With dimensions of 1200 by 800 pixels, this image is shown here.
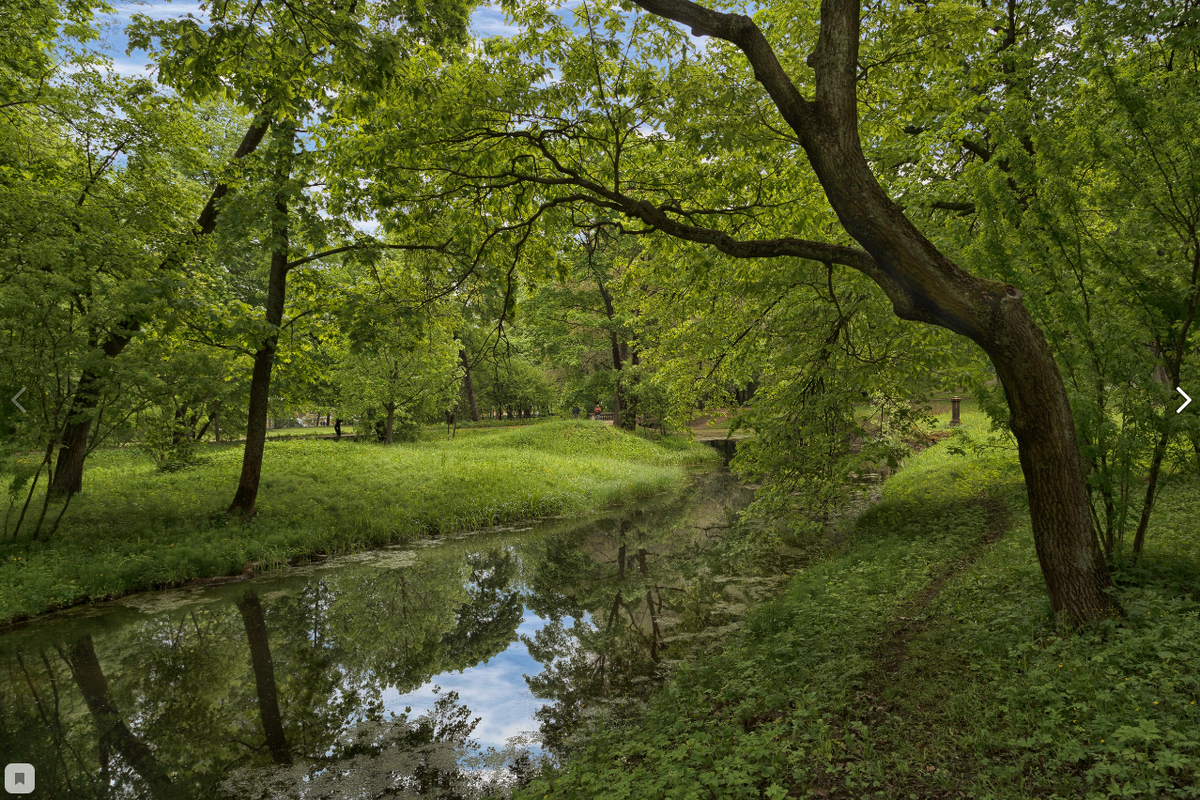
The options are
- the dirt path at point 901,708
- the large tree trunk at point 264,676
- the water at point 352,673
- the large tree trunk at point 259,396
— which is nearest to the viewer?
the dirt path at point 901,708

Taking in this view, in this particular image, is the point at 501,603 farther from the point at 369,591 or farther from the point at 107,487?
the point at 107,487

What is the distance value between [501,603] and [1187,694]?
8.38 metres

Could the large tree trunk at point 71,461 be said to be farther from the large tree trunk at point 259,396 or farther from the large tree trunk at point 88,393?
the large tree trunk at point 259,396

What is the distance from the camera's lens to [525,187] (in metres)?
7.52

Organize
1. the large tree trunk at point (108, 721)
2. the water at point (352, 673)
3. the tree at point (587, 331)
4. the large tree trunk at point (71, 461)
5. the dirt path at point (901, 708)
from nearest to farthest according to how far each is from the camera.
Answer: the dirt path at point (901, 708)
the large tree trunk at point (108, 721)
the water at point (352, 673)
the large tree trunk at point (71, 461)
the tree at point (587, 331)

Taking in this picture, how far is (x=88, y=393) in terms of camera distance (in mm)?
9750

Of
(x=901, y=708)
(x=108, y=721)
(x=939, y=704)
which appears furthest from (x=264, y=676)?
(x=939, y=704)

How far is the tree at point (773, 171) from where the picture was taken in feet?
15.2

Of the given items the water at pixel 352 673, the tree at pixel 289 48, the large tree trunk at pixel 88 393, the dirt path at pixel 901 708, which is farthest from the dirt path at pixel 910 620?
the large tree trunk at pixel 88 393

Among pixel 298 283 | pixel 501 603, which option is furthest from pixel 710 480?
pixel 298 283

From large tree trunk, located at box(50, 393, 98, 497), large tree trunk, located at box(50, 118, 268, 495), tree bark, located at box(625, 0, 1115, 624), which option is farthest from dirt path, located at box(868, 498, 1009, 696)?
large tree trunk, located at box(50, 393, 98, 497)

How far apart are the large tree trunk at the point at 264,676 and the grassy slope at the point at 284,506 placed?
1.91 meters

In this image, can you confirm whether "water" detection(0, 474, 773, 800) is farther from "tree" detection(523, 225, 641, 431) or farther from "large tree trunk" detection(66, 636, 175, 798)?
"tree" detection(523, 225, 641, 431)

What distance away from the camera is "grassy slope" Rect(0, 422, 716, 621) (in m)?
9.64
